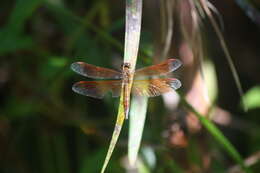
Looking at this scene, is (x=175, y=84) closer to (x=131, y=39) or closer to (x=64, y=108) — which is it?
(x=131, y=39)

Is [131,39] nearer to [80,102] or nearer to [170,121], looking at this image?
[170,121]

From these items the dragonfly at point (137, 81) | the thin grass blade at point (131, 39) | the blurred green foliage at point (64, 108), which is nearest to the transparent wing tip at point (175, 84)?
the dragonfly at point (137, 81)

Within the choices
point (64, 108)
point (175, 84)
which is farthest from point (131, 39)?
point (64, 108)

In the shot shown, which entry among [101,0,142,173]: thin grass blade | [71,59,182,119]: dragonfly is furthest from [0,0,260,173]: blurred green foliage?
[101,0,142,173]: thin grass blade

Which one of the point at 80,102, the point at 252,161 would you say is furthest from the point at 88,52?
the point at 252,161

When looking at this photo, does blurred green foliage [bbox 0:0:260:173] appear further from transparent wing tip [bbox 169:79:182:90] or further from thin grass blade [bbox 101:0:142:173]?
thin grass blade [bbox 101:0:142:173]

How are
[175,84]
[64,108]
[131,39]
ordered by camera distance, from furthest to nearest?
[64,108] < [175,84] < [131,39]
